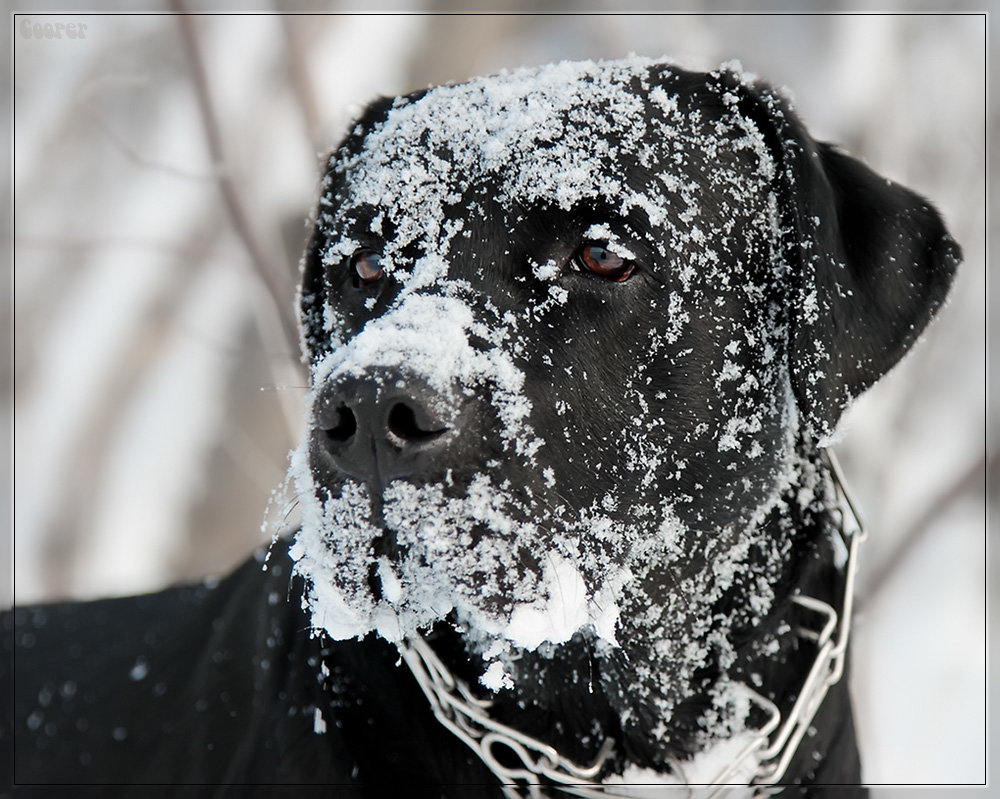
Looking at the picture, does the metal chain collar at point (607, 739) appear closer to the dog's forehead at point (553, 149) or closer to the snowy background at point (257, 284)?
the dog's forehead at point (553, 149)

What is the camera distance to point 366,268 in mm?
1907

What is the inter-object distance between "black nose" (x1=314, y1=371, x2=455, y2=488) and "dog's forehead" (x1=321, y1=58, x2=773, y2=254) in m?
0.47

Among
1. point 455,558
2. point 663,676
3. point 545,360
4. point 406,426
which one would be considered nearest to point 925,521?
point 663,676

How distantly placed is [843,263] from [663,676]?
3.10ft

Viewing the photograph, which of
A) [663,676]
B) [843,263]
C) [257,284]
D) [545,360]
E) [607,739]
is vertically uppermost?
[843,263]

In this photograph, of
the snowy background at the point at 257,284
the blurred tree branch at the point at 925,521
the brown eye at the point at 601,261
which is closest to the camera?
the brown eye at the point at 601,261

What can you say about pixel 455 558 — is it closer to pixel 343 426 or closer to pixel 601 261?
pixel 343 426

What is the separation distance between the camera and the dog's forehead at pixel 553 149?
67.3 inches

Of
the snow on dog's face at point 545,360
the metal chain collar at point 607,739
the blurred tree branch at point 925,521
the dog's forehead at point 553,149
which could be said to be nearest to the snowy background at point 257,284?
the blurred tree branch at point 925,521

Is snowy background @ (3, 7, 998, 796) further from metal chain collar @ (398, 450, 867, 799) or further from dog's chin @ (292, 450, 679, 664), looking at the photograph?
dog's chin @ (292, 450, 679, 664)

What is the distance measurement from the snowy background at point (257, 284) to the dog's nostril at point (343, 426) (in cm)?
128

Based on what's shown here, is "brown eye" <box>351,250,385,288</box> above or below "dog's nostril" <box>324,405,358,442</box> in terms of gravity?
above

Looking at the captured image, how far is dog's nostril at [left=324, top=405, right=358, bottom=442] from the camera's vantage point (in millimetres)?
1393

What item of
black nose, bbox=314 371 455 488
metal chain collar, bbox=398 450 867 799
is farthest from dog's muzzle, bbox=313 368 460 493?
metal chain collar, bbox=398 450 867 799
